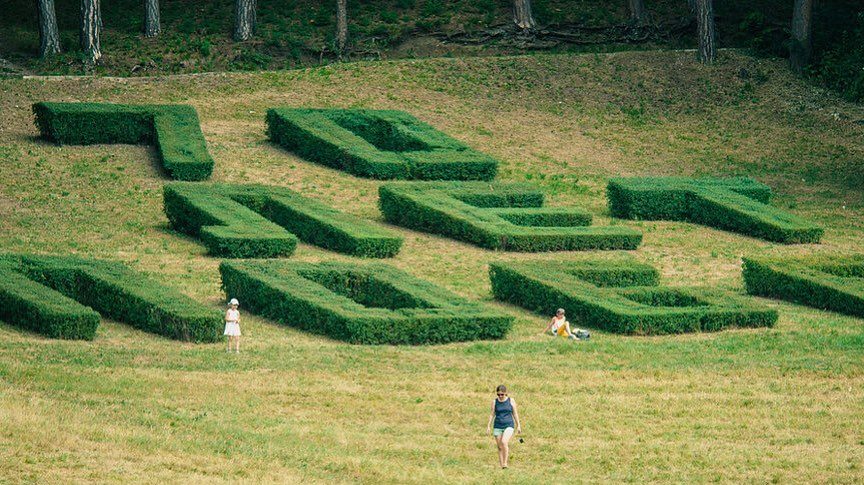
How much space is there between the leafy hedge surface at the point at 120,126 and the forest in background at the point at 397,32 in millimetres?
8699

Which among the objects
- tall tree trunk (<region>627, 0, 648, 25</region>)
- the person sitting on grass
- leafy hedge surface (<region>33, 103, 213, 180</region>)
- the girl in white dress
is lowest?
the person sitting on grass

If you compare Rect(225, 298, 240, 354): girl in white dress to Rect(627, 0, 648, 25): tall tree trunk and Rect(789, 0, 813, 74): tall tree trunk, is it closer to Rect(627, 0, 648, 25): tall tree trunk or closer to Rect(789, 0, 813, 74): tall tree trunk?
Rect(789, 0, 813, 74): tall tree trunk

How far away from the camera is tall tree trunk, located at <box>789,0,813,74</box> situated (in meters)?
59.6

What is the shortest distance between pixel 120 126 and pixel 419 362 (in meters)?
20.4

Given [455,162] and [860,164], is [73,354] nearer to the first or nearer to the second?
[455,162]

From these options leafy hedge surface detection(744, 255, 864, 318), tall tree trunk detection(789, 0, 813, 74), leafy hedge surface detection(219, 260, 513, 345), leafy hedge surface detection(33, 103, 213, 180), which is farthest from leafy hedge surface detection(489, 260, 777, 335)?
tall tree trunk detection(789, 0, 813, 74)

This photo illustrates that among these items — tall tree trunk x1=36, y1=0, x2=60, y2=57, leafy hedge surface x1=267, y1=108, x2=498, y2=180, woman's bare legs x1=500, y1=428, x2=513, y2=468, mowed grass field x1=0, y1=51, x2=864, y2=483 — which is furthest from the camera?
tall tree trunk x1=36, y1=0, x2=60, y2=57

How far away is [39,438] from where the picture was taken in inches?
938

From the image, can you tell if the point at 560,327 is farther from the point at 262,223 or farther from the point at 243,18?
the point at 243,18

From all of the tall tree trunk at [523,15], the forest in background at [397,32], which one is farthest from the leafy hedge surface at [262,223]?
the tall tree trunk at [523,15]

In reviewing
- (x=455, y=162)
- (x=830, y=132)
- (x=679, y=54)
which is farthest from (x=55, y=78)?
(x=830, y=132)

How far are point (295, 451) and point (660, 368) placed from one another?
30.3ft

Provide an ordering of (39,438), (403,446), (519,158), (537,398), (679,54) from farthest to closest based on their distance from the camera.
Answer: (679,54)
(519,158)
(537,398)
(403,446)
(39,438)

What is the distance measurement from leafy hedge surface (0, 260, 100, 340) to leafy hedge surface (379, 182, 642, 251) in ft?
42.5
